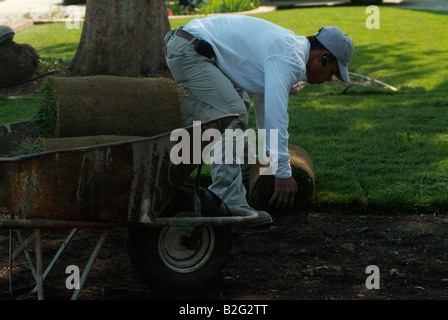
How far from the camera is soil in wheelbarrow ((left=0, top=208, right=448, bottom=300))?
3945mm

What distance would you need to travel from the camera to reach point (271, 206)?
530 centimetres

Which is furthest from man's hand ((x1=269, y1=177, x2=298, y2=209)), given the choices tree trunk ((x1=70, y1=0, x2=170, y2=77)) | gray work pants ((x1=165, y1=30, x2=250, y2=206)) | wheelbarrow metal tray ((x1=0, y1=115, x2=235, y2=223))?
tree trunk ((x1=70, y1=0, x2=170, y2=77))

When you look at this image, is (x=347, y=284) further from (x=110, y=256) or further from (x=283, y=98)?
(x=110, y=256)

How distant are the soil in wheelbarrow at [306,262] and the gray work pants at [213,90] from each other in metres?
0.37

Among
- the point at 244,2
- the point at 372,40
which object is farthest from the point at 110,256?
the point at 244,2

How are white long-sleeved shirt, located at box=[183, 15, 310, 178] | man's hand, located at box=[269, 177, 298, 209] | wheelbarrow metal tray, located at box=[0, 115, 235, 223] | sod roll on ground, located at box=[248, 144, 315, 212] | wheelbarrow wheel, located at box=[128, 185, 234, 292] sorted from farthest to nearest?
1. sod roll on ground, located at box=[248, 144, 315, 212]
2. man's hand, located at box=[269, 177, 298, 209]
3. white long-sleeved shirt, located at box=[183, 15, 310, 178]
4. wheelbarrow wheel, located at box=[128, 185, 234, 292]
5. wheelbarrow metal tray, located at box=[0, 115, 235, 223]

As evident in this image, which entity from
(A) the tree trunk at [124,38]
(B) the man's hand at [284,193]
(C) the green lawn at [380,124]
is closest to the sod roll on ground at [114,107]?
(B) the man's hand at [284,193]

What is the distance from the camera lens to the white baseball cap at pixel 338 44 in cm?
454

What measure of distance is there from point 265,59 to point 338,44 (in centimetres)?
49

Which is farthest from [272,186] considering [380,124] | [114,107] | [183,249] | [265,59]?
[380,124]

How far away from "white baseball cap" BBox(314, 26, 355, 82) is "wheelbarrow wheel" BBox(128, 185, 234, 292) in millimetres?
1290

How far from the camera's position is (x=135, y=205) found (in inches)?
143

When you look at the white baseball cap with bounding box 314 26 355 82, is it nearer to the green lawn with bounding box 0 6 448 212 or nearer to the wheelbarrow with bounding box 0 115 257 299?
the wheelbarrow with bounding box 0 115 257 299

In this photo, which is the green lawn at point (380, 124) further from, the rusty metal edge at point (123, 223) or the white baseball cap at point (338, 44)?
the rusty metal edge at point (123, 223)
